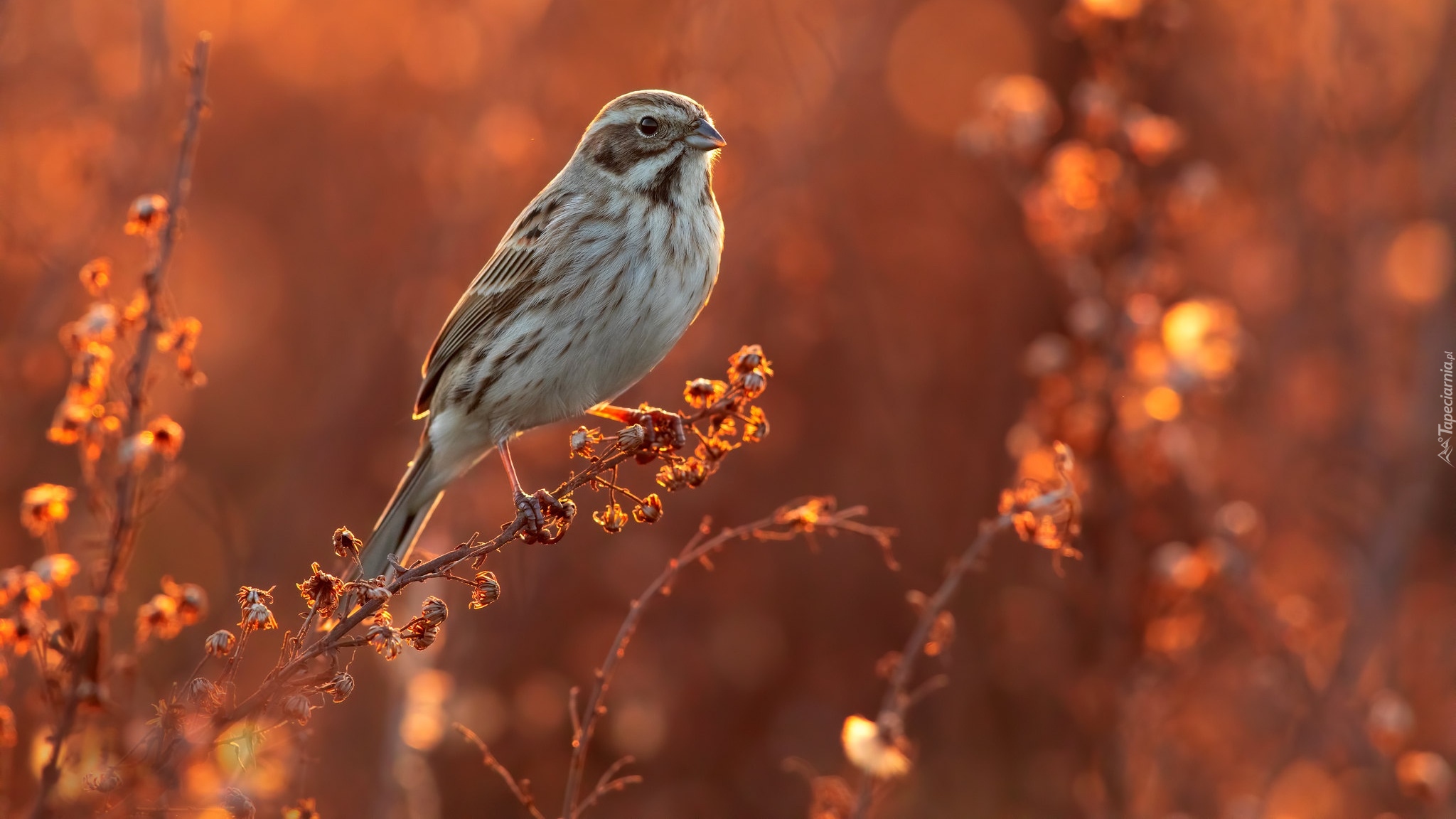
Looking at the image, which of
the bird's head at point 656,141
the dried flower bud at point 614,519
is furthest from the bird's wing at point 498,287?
the dried flower bud at point 614,519

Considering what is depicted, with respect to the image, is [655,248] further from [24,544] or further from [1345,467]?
[1345,467]

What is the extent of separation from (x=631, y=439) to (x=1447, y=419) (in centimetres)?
451

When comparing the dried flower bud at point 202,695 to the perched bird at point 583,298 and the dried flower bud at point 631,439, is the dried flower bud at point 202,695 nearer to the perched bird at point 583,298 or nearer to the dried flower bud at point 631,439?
the dried flower bud at point 631,439

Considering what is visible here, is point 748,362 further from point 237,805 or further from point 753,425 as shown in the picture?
point 237,805

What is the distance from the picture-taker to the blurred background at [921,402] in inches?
191

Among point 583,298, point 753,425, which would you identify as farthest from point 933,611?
point 583,298

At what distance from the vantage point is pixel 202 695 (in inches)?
89.5

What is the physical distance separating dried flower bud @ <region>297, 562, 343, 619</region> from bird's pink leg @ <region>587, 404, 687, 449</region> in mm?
928

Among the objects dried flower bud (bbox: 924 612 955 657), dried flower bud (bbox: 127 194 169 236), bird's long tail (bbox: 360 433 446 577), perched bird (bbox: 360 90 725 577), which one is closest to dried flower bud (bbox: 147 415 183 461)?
dried flower bud (bbox: 127 194 169 236)

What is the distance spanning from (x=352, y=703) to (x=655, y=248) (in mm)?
3593

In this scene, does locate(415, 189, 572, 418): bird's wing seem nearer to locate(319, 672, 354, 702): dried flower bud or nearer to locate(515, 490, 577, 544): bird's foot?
locate(515, 490, 577, 544): bird's foot

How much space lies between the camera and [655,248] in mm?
4258

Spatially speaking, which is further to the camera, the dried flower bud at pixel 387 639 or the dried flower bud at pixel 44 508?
the dried flower bud at pixel 44 508

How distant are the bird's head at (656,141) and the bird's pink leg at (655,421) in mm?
821
